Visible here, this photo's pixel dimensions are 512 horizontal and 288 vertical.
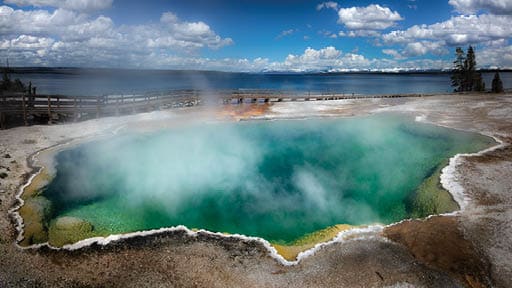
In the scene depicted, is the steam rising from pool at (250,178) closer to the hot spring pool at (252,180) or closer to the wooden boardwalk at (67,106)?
the hot spring pool at (252,180)

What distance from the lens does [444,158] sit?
808 inches

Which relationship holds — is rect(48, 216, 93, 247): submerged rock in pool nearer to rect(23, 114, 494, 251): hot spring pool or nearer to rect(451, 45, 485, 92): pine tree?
rect(23, 114, 494, 251): hot spring pool

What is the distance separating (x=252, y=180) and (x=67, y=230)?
8.79 meters

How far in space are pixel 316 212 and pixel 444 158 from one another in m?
10.2

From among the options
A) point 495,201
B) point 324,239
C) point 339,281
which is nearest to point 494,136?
point 495,201

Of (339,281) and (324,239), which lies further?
(324,239)

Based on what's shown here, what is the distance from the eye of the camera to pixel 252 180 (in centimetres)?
1838

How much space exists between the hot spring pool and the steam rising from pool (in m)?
0.05

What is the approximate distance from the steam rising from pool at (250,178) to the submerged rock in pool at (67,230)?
43cm

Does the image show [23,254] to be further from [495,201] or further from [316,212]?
[495,201]

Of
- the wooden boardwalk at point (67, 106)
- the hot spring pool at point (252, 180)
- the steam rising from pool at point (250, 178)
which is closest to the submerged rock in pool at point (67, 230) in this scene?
the hot spring pool at point (252, 180)

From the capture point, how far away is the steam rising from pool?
14.2m

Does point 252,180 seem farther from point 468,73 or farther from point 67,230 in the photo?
point 468,73

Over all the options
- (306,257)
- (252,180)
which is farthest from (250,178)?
(306,257)
